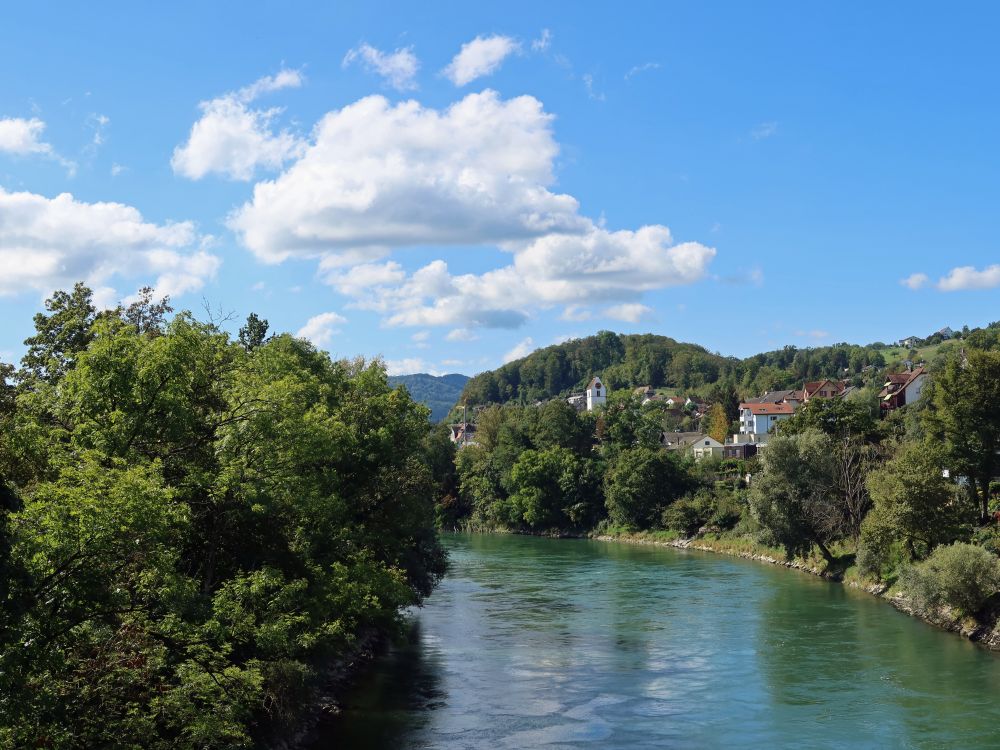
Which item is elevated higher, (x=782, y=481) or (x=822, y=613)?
(x=782, y=481)

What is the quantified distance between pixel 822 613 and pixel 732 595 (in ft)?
19.6

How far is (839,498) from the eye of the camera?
51906mm

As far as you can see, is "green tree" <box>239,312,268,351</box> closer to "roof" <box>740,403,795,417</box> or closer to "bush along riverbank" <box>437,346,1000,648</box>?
"bush along riverbank" <box>437,346,1000,648</box>

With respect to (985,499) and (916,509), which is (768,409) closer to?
(985,499)

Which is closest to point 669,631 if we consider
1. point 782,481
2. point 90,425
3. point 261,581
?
point 782,481

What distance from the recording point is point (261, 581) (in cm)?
1758

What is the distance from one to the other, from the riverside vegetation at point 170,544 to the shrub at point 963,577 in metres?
20.0

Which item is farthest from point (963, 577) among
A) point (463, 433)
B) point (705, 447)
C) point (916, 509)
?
point (463, 433)

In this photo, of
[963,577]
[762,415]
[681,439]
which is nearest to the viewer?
[963,577]

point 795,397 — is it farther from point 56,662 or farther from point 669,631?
point 56,662

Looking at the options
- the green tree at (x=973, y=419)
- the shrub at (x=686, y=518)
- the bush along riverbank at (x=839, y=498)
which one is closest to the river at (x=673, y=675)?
the bush along riverbank at (x=839, y=498)

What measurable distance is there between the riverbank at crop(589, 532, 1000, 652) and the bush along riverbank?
3.8 inches

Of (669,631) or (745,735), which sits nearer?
(745,735)

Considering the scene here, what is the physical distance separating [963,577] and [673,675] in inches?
471
